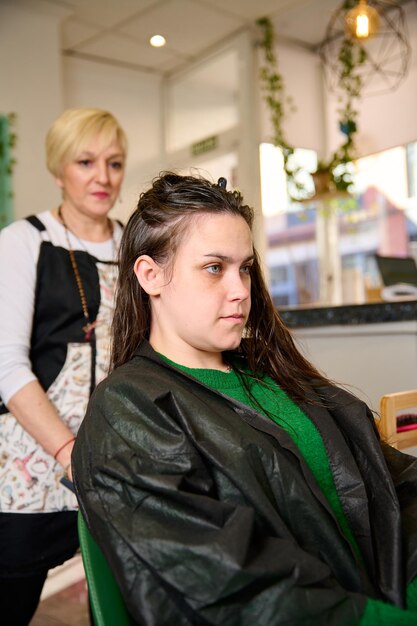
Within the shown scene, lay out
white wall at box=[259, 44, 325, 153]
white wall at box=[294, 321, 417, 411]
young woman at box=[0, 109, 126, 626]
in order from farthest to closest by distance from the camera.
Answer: white wall at box=[259, 44, 325, 153]
white wall at box=[294, 321, 417, 411]
young woman at box=[0, 109, 126, 626]

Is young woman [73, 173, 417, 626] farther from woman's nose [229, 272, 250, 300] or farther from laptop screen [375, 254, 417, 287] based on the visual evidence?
laptop screen [375, 254, 417, 287]

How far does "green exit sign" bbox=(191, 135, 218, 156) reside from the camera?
5688 millimetres

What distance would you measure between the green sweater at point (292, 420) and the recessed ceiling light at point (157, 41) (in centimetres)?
447

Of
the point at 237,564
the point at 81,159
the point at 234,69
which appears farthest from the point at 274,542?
the point at 234,69

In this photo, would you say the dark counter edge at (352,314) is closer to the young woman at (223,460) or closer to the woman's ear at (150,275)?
the young woman at (223,460)

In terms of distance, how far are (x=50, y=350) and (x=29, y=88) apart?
343cm

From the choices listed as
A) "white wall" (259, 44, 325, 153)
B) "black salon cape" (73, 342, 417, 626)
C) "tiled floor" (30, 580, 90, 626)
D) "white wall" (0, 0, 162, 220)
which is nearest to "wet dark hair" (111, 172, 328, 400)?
"black salon cape" (73, 342, 417, 626)

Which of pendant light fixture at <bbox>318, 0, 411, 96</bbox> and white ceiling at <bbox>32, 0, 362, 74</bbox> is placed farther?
pendant light fixture at <bbox>318, 0, 411, 96</bbox>

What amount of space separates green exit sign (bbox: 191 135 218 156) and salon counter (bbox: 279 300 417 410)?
3.42 metres

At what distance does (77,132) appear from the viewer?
1691 millimetres

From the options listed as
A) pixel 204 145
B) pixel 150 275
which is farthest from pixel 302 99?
pixel 150 275

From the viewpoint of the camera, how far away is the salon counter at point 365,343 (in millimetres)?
2203

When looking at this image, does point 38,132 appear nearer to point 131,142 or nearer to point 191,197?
point 131,142

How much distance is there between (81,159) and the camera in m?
1.71
